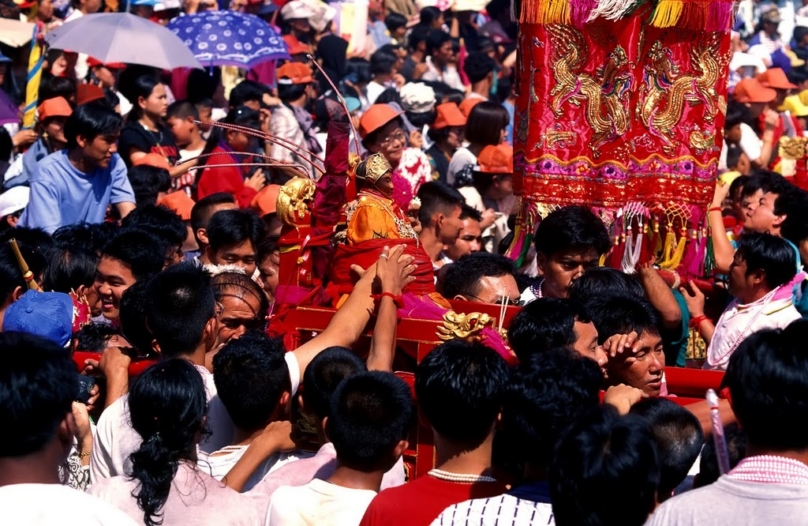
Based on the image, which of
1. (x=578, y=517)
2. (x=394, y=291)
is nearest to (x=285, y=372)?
(x=394, y=291)

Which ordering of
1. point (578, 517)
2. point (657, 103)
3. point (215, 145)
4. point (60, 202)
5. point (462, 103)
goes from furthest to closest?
point (462, 103)
point (215, 145)
point (60, 202)
point (657, 103)
point (578, 517)

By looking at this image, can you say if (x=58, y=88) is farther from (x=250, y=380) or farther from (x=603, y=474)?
(x=603, y=474)

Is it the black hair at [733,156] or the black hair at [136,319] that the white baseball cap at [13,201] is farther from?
the black hair at [733,156]

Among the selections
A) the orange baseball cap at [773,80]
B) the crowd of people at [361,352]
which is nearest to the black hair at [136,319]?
the crowd of people at [361,352]

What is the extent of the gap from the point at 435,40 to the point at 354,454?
34.9ft

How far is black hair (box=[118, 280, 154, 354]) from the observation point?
15.0 feet

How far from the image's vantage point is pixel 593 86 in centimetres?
607

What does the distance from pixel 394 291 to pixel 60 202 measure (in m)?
3.08

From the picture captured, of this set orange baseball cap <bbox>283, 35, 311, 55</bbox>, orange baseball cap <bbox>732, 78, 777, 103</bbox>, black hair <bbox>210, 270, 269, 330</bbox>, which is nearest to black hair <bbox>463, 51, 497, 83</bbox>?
orange baseball cap <bbox>283, 35, 311, 55</bbox>

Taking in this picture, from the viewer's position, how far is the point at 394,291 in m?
4.72

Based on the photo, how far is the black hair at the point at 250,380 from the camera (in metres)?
4.07

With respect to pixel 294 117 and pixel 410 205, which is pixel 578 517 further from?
pixel 294 117

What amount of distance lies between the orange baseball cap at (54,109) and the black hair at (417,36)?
637cm

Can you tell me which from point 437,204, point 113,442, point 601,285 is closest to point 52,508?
point 113,442
